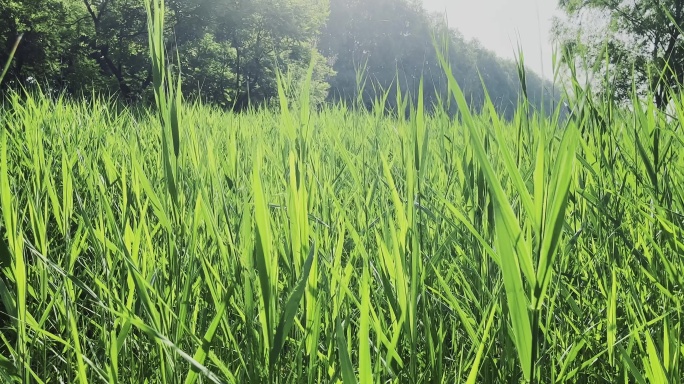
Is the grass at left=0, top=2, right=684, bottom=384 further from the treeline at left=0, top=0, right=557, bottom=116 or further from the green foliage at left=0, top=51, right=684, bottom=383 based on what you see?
the treeline at left=0, top=0, right=557, bottom=116

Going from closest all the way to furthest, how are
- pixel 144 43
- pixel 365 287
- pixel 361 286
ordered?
pixel 365 287
pixel 361 286
pixel 144 43

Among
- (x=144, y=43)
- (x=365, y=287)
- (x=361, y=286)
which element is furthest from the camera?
(x=144, y=43)

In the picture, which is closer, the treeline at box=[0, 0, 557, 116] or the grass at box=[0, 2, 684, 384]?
the grass at box=[0, 2, 684, 384]

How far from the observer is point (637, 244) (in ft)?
2.68

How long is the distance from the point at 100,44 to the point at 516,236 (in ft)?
65.4

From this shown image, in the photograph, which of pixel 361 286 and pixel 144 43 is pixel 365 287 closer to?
pixel 361 286

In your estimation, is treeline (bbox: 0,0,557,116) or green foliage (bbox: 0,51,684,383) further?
treeline (bbox: 0,0,557,116)

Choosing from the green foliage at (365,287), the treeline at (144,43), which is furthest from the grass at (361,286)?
the treeline at (144,43)

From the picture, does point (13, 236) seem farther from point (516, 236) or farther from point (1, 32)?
point (1, 32)

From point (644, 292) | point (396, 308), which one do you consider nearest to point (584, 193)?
point (644, 292)

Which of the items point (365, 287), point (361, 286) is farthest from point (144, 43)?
point (365, 287)

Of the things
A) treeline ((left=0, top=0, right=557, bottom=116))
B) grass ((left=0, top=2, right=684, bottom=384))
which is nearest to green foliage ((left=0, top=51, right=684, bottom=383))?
grass ((left=0, top=2, right=684, bottom=384))

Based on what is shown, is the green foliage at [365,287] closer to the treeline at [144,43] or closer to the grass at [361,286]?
the grass at [361,286]

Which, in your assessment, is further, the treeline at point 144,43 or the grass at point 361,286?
the treeline at point 144,43
